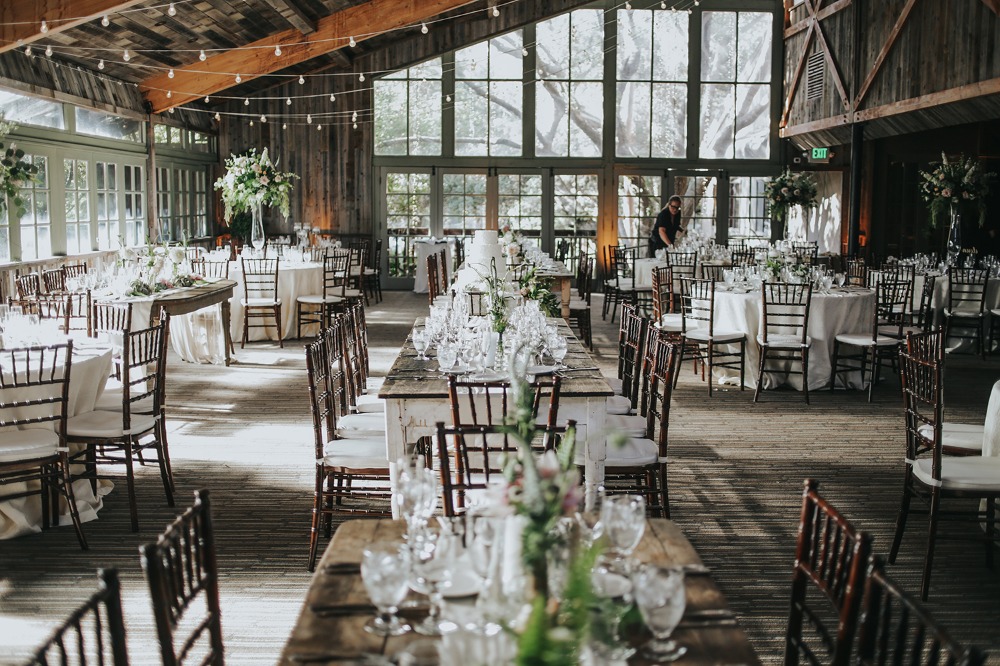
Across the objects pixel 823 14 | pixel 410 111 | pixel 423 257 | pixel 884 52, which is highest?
pixel 823 14

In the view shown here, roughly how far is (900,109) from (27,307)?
10.2 m

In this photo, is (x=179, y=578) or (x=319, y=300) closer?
(x=179, y=578)

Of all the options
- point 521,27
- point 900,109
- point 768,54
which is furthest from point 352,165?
point 900,109

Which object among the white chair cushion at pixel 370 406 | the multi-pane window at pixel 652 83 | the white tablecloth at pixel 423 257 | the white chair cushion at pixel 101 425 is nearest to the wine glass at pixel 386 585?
the white chair cushion at pixel 370 406

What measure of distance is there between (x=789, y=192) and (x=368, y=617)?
1409cm

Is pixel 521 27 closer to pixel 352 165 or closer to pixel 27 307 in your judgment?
pixel 352 165

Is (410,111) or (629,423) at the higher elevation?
(410,111)

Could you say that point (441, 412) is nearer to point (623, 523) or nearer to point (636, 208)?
point (623, 523)

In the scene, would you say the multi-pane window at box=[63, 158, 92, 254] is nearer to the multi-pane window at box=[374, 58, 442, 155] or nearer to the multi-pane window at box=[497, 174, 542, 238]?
the multi-pane window at box=[374, 58, 442, 155]

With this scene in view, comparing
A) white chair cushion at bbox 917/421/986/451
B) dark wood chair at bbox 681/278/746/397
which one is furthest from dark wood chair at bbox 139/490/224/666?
dark wood chair at bbox 681/278/746/397

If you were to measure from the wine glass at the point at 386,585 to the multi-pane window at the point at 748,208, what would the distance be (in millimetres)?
16083

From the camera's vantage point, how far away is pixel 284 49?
13477mm

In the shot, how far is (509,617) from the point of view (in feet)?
5.87

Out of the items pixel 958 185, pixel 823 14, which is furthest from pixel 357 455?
pixel 823 14
